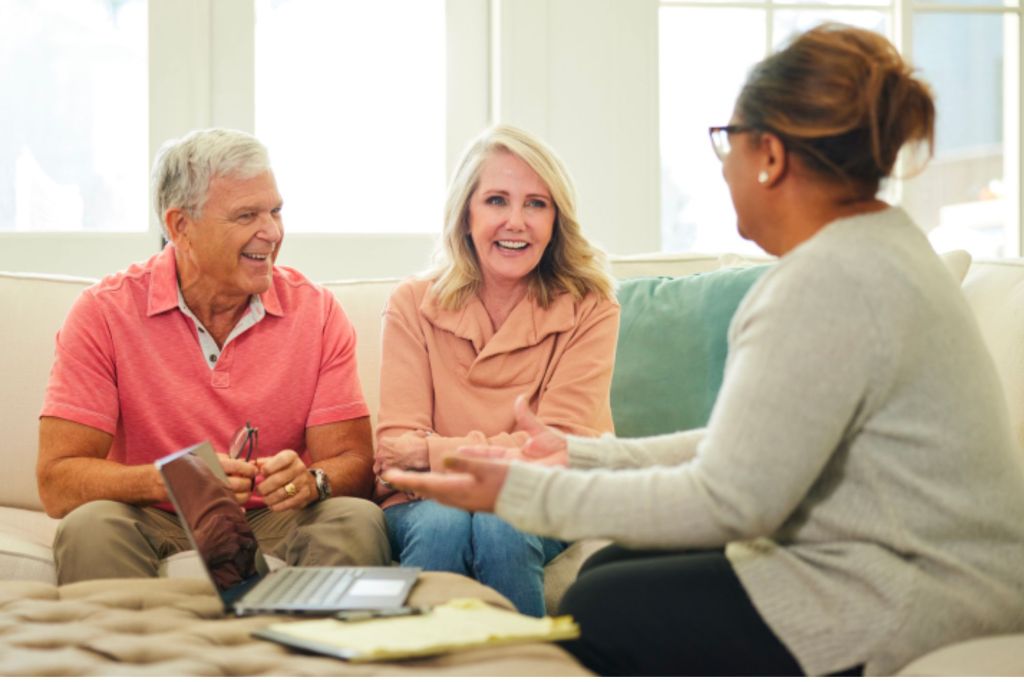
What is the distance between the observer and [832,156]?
1.37 metres

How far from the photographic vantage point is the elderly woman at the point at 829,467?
1.26m

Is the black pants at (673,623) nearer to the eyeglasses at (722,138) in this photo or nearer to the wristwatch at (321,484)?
the eyeglasses at (722,138)

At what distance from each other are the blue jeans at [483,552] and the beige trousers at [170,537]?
0.29 ft

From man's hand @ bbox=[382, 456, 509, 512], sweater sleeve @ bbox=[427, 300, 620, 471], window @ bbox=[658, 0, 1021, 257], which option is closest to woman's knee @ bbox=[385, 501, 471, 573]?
sweater sleeve @ bbox=[427, 300, 620, 471]

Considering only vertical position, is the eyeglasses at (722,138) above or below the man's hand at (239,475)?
above

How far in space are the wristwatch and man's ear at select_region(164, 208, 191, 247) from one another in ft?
1.77

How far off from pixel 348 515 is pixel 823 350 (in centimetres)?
104

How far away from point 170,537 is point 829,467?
1.22 meters

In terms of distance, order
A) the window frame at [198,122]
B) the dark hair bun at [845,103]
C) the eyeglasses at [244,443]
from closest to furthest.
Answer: the dark hair bun at [845,103] → the eyeglasses at [244,443] → the window frame at [198,122]

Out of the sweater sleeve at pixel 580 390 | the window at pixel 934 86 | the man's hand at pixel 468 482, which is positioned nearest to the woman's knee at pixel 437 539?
the sweater sleeve at pixel 580 390

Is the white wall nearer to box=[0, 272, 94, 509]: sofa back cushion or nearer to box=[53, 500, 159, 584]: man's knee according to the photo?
box=[0, 272, 94, 509]: sofa back cushion

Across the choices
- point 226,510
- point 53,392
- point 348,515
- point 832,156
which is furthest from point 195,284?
point 832,156

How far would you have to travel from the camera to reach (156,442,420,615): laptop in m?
1.48

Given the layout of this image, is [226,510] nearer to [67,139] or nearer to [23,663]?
[23,663]
